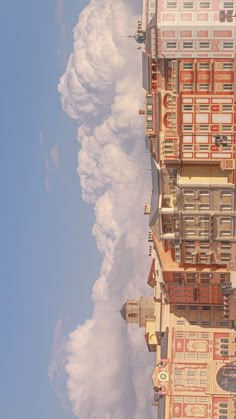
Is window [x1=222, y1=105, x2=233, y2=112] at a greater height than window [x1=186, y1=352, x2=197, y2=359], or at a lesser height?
greater

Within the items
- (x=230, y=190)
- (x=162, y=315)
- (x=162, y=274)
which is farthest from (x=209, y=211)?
(x=162, y=315)

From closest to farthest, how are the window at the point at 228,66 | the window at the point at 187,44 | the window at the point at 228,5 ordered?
the window at the point at 228,5
the window at the point at 187,44
the window at the point at 228,66

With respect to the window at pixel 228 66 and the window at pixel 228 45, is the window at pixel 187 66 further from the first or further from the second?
the window at pixel 228 45

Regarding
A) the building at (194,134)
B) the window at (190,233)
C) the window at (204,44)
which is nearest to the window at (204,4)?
the building at (194,134)

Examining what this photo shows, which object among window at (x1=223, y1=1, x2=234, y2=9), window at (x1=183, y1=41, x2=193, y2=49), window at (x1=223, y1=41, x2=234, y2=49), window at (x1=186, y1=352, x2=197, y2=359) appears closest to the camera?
window at (x1=223, y1=41, x2=234, y2=49)

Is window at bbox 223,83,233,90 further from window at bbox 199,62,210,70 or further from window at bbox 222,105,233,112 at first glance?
window at bbox 199,62,210,70

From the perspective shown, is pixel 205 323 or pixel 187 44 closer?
pixel 187 44

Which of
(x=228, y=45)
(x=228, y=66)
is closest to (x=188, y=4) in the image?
(x=228, y=45)

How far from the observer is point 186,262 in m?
166

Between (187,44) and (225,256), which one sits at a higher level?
(187,44)

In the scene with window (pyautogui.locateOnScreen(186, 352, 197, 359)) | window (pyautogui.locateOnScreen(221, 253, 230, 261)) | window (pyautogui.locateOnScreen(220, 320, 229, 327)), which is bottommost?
window (pyautogui.locateOnScreen(186, 352, 197, 359))

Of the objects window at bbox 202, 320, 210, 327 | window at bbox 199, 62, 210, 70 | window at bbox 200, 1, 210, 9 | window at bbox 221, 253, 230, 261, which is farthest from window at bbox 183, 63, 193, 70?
window at bbox 202, 320, 210, 327

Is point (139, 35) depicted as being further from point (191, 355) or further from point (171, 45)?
point (191, 355)

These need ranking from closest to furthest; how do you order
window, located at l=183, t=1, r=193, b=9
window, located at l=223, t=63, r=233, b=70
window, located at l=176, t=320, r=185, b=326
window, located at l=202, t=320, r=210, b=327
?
1. window, located at l=183, t=1, r=193, b=9
2. window, located at l=223, t=63, r=233, b=70
3. window, located at l=202, t=320, r=210, b=327
4. window, located at l=176, t=320, r=185, b=326
